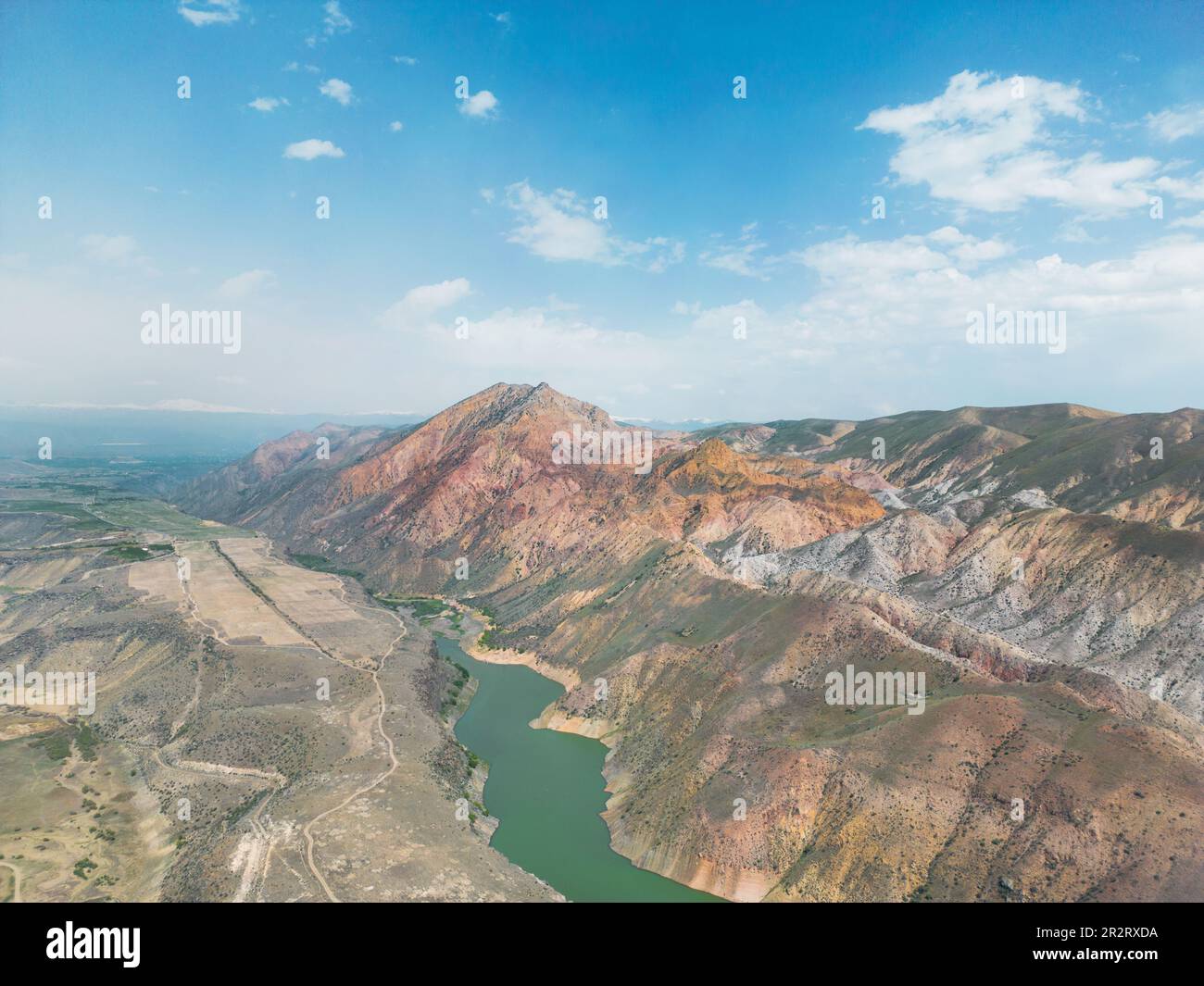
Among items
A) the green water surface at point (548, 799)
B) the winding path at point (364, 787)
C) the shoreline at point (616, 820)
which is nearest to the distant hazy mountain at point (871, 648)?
the shoreline at point (616, 820)

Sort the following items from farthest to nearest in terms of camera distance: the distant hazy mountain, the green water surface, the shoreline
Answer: the green water surface, the shoreline, the distant hazy mountain

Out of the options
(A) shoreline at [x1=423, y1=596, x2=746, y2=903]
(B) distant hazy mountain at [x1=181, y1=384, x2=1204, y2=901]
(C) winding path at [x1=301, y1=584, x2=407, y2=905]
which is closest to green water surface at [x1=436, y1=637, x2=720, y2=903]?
(A) shoreline at [x1=423, y1=596, x2=746, y2=903]

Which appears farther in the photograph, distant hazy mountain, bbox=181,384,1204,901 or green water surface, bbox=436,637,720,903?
green water surface, bbox=436,637,720,903

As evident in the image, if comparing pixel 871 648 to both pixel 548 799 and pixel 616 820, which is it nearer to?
pixel 616 820

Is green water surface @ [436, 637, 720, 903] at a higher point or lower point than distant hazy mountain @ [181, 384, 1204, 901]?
lower

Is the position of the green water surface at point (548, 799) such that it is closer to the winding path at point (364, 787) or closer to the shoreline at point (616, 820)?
the shoreline at point (616, 820)

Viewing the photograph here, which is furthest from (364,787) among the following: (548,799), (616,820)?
(616,820)

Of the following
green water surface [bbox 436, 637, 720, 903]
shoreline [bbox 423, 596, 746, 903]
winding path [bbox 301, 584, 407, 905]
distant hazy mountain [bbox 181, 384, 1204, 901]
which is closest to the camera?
Answer: distant hazy mountain [bbox 181, 384, 1204, 901]

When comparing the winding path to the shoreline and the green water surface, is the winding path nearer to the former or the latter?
the green water surface
